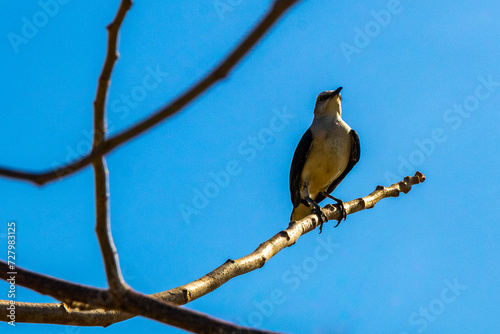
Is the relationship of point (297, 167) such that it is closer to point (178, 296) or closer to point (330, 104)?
point (330, 104)

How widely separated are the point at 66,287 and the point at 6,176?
2.50ft

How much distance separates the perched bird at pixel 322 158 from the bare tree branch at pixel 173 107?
691cm

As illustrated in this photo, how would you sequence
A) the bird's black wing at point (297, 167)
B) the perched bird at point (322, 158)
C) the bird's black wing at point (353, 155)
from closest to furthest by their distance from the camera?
1. the perched bird at point (322, 158)
2. the bird's black wing at point (297, 167)
3. the bird's black wing at point (353, 155)

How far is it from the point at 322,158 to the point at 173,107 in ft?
24.3

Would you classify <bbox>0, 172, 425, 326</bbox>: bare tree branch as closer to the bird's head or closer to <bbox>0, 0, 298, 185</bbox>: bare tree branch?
<bbox>0, 0, 298, 185</bbox>: bare tree branch

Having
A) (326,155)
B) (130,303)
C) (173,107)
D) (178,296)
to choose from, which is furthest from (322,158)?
(173,107)

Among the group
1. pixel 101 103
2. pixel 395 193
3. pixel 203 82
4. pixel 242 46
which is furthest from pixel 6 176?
pixel 395 193

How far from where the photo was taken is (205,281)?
355 cm

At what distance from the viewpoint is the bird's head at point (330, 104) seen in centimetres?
932

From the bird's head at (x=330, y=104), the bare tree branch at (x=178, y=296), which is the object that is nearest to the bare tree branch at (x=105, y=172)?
the bare tree branch at (x=178, y=296)

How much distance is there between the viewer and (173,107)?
1.39 meters

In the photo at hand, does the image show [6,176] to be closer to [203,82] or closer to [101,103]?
[101,103]

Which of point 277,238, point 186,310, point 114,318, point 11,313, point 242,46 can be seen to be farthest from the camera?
point 277,238

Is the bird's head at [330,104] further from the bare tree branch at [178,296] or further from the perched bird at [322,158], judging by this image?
the bare tree branch at [178,296]
